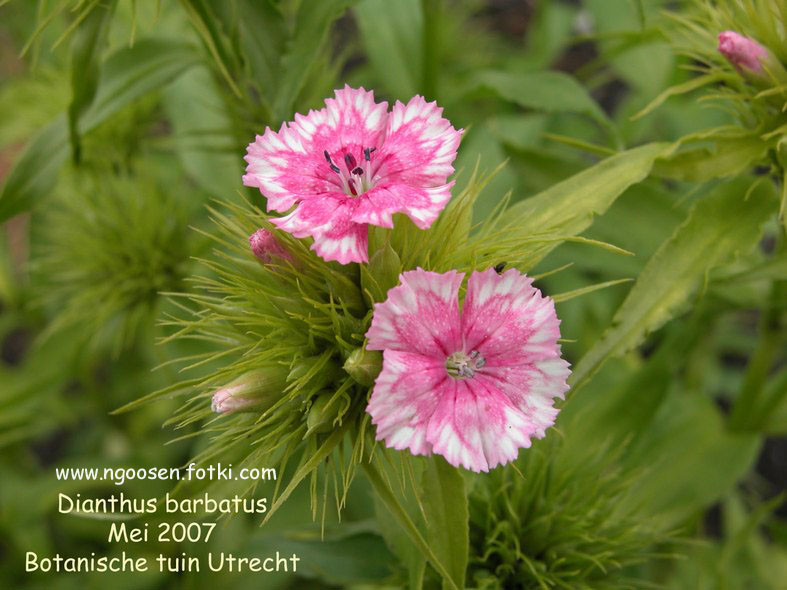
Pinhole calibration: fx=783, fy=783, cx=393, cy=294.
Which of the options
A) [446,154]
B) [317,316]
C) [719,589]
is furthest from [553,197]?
[719,589]

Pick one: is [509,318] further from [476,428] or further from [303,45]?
[303,45]

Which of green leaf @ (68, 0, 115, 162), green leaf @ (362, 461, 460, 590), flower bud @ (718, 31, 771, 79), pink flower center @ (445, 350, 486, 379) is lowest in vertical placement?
green leaf @ (362, 461, 460, 590)

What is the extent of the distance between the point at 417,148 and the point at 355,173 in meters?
0.10

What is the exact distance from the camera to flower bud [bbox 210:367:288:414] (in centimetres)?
108

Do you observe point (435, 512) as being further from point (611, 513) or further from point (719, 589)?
point (719, 589)

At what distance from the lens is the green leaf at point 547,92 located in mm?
1680

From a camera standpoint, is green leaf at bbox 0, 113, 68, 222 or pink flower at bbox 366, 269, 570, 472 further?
green leaf at bbox 0, 113, 68, 222

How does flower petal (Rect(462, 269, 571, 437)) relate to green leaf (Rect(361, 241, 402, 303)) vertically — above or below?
below

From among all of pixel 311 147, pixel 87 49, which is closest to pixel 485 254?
pixel 311 147

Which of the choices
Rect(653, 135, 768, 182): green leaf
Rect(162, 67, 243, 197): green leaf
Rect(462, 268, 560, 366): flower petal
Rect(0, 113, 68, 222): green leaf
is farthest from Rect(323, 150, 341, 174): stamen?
Rect(162, 67, 243, 197): green leaf

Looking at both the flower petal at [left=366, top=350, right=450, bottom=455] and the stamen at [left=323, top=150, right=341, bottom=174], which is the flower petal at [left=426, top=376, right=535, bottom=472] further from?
the stamen at [left=323, top=150, right=341, bottom=174]

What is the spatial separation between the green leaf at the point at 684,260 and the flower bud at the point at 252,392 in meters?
0.47

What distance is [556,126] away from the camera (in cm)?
251

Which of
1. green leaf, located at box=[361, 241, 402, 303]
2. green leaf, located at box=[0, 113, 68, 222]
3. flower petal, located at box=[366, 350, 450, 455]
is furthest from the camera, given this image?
green leaf, located at box=[0, 113, 68, 222]
